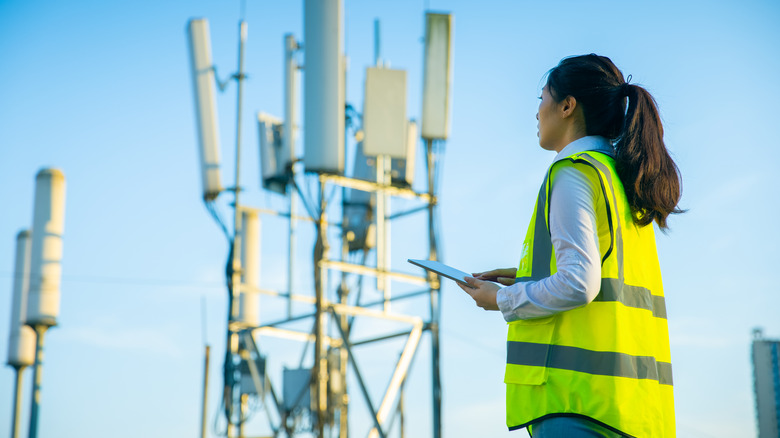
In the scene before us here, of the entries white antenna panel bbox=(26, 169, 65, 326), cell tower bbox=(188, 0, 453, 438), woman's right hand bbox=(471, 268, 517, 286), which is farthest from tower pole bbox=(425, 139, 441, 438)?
woman's right hand bbox=(471, 268, 517, 286)

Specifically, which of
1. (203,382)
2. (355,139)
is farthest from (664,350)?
(203,382)

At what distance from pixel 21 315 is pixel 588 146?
16436 millimetres

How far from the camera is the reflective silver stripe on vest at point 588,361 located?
2.20 m

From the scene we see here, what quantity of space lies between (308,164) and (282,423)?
4161 millimetres

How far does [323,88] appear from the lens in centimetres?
1135

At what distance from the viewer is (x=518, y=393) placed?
2.29 m

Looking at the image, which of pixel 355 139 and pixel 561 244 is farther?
pixel 355 139

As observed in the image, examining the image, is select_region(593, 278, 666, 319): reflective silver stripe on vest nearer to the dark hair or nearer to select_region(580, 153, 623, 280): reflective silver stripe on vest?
select_region(580, 153, 623, 280): reflective silver stripe on vest

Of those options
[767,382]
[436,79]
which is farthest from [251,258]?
[767,382]

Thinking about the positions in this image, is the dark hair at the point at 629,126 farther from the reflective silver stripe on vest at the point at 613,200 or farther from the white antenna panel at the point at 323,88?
the white antenna panel at the point at 323,88

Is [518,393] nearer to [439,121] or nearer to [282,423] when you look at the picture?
[439,121]

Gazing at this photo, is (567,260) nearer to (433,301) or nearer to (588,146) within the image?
(588,146)

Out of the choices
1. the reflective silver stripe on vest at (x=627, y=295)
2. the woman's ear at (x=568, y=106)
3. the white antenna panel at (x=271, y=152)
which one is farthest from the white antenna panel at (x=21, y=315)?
the reflective silver stripe on vest at (x=627, y=295)

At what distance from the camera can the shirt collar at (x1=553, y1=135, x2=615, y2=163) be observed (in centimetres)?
251
